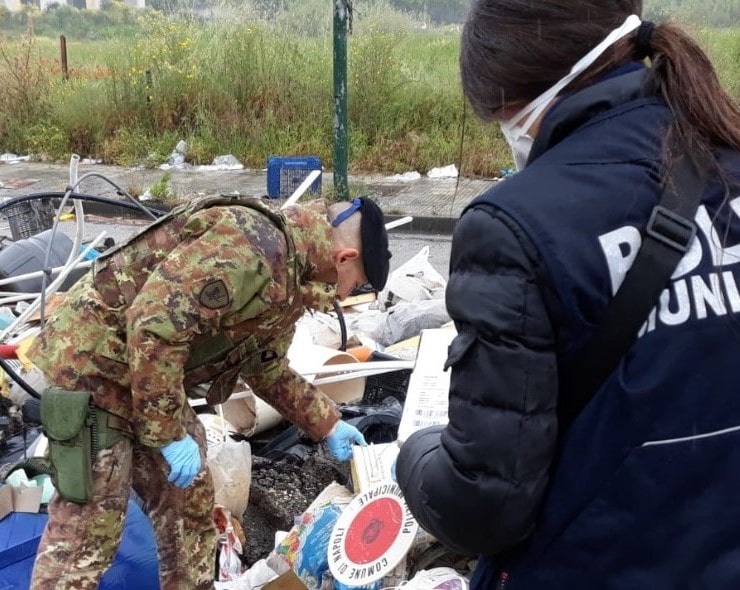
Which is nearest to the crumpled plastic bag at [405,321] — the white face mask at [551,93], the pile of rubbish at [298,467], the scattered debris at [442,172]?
the pile of rubbish at [298,467]

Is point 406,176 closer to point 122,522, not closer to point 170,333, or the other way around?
point 122,522

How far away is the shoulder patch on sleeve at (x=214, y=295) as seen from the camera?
6.56 ft

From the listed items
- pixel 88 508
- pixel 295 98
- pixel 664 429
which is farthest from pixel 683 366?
pixel 295 98

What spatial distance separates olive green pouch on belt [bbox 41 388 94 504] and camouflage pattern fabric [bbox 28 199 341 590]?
50 millimetres

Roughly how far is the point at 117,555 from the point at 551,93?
2.08 meters

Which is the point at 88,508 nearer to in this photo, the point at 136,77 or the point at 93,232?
the point at 93,232

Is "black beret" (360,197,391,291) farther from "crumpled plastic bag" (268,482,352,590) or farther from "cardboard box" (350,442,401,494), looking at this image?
"crumpled plastic bag" (268,482,352,590)

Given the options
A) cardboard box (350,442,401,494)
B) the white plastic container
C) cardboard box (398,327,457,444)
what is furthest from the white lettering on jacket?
the white plastic container

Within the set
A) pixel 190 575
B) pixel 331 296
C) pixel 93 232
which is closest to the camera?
pixel 331 296

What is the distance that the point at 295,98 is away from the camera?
10.7 meters

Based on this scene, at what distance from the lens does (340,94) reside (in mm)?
7105

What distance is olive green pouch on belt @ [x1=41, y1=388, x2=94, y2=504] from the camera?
218 centimetres

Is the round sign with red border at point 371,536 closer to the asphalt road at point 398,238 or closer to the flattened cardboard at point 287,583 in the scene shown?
the flattened cardboard at point 287,583

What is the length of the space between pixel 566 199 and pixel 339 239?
3.74 feet
